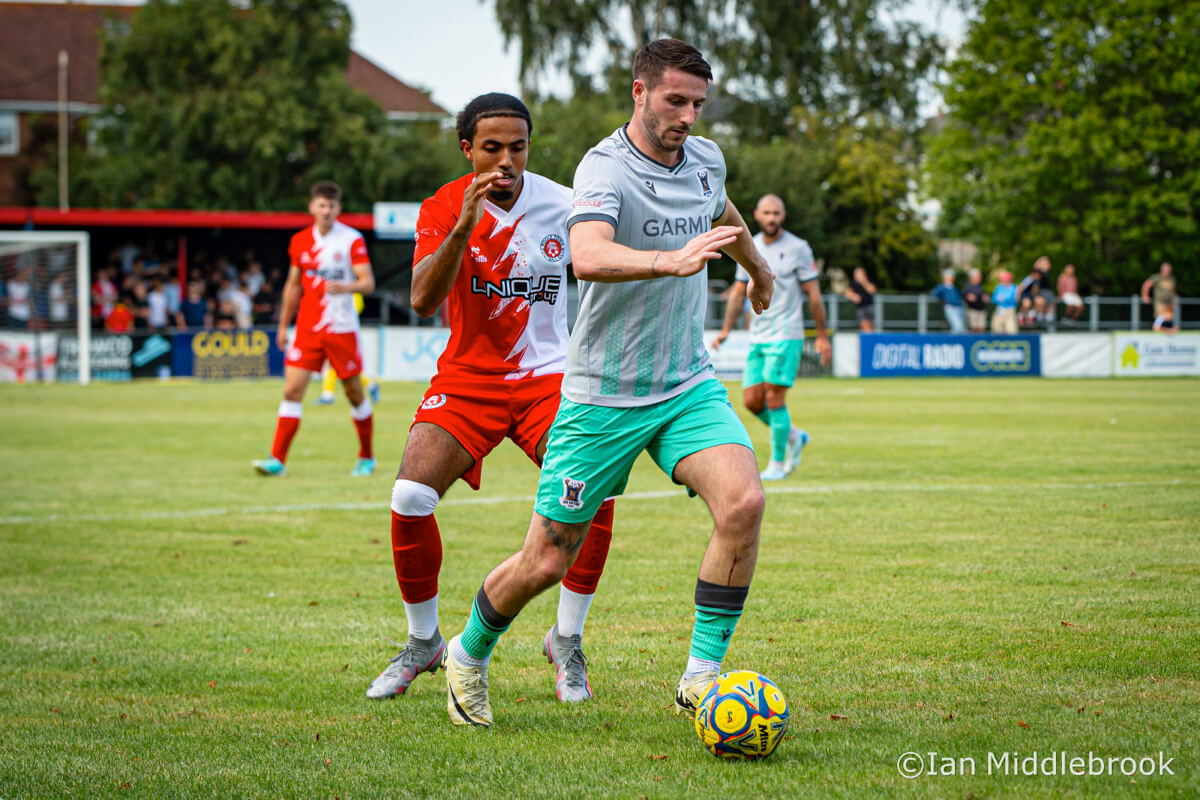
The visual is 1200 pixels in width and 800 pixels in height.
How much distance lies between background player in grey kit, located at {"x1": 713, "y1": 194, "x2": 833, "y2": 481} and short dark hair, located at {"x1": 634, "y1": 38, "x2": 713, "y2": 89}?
24.6 ft

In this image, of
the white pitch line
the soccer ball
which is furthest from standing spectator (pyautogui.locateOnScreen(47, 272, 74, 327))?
the soccer ball

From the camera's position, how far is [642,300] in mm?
4398

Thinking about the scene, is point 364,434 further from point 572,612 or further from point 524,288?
point 572,612

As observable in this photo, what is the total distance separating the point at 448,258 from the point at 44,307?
28.5m

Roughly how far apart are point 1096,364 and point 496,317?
29.3 meters

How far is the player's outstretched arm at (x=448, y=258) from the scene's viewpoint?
4.55 meters

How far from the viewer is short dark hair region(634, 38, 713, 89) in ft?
13.9

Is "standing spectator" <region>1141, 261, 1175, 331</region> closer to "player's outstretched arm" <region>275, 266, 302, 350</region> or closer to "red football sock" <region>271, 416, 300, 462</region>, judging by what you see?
"player's outstretched arm" <region>275, 266, 302, 350</region>

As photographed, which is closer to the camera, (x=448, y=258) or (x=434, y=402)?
(x=448, y=258)

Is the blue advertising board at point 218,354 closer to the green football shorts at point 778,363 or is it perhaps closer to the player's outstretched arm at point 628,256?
the green football shorts at point 778,363

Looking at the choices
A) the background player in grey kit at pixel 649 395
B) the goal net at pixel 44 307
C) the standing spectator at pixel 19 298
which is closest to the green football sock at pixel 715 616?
the background player in grey kit at pixel 649 395

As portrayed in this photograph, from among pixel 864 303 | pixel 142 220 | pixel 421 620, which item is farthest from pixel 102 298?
pixel 421 620

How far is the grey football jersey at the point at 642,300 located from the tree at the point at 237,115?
147ft

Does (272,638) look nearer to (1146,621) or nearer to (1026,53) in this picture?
(1146,621)
